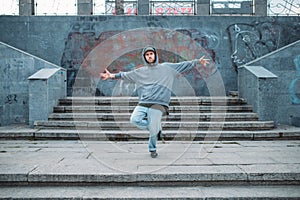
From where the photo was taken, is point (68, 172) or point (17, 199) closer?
point (17, 199)

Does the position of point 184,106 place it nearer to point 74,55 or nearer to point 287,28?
point 74,55

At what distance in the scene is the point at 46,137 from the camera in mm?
7016

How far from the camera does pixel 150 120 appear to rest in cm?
502

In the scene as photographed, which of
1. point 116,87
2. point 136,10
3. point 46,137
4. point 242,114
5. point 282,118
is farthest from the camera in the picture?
point 136,10

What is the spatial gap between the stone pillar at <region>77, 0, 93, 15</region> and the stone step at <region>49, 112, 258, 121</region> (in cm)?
598

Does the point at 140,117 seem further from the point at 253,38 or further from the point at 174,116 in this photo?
the point at 253,38

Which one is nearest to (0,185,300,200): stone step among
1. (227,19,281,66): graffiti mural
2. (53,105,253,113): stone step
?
(53,105,253,113): stone step

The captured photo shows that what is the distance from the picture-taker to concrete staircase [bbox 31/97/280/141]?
7004 mm

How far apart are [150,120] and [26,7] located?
9.69m

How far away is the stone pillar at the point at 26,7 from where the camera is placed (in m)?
12.0

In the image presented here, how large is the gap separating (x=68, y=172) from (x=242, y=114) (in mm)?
5481

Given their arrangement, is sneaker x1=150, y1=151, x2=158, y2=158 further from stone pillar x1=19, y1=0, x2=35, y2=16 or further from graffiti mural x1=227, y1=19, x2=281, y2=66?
stone pillar x1=19, y1=0, x2=35, y2=16

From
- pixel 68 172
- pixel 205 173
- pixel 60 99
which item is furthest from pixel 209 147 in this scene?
pixel 60 99

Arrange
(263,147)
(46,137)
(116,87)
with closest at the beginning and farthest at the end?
(263,147)
(46,137)
(116,87)
